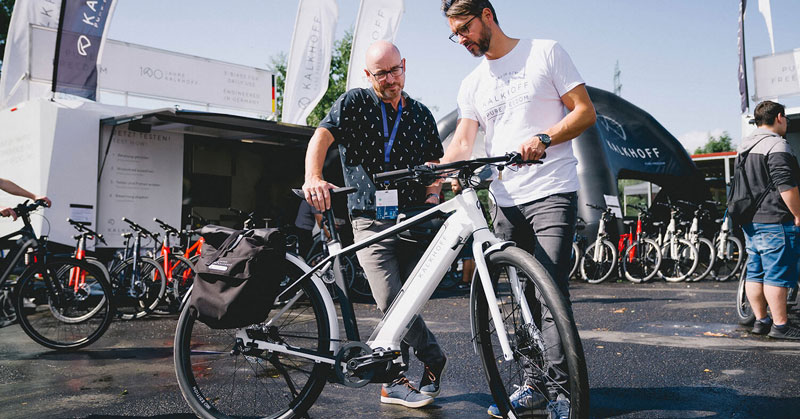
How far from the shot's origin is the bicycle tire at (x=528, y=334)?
2.38 m

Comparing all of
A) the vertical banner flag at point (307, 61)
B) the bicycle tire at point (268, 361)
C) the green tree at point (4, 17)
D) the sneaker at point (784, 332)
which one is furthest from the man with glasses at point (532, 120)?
the green tree at point (4, 17)

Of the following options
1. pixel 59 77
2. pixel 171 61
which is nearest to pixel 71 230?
pixel 59 77

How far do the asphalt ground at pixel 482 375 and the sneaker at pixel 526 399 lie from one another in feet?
1.34

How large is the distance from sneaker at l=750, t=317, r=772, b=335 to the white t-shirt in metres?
3.58

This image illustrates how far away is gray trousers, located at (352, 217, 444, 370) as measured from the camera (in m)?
3.32

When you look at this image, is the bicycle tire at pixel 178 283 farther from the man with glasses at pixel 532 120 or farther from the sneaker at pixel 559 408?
the sneaker at pixel 559 408

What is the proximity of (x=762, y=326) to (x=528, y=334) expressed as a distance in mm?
4069

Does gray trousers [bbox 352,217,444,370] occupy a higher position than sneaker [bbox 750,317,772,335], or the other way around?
gray trousers [bbox 352,217,444,370]

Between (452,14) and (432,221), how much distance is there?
3.32 feet

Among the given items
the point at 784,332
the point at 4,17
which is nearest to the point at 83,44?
the point at 784,332

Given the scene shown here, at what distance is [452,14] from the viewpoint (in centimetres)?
314

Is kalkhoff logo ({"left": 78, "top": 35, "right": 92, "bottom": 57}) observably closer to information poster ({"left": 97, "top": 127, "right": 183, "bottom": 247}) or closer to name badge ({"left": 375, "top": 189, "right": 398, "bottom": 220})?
information poster ({"left": 97, "top": 127, "right": 183, "bottom": 247})

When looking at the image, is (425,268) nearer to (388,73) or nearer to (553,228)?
(553,228)

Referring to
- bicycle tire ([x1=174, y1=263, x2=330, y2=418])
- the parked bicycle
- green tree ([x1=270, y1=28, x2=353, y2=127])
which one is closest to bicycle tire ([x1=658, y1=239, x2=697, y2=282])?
the parked bicycle
